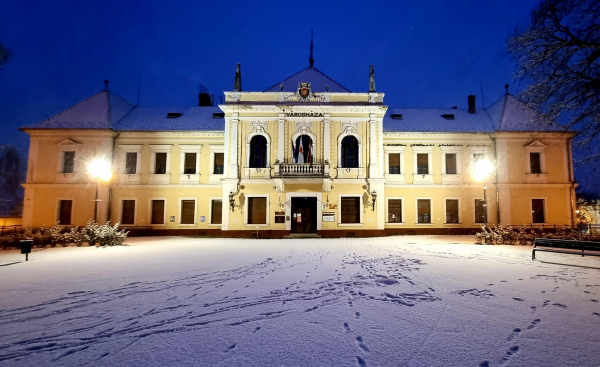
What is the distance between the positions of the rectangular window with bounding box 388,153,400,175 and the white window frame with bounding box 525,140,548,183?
31.7 ft

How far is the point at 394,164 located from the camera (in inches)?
872

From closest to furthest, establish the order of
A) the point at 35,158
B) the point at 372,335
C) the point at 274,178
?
the point at 372,335 → the point at 274,178 → the point at 35,158

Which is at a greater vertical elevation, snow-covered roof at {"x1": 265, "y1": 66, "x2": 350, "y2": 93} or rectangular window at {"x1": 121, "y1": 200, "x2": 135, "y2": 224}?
snow-covered roof at {"x1": 265, "y1": 66, "x2": 350, "y2": 93}

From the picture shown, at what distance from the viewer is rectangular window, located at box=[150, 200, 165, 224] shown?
2173cm

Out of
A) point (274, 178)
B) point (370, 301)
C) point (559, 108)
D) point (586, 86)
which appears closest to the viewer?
point (370, 301)

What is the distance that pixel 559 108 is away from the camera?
986 centimetres

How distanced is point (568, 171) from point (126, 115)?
35875 millimetres

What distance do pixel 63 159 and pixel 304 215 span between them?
62.2 ft

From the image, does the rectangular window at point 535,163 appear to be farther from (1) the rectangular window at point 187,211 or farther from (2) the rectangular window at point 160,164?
(2) the rectangular window at point 160,164

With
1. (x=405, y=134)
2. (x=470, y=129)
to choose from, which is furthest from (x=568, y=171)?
(x=405, y=134)

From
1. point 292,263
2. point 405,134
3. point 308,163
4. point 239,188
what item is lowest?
point 292,263

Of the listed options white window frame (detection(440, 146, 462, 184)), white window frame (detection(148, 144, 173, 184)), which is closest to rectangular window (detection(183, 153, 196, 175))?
→ white window frame (detection(148, 144, 173, 184))

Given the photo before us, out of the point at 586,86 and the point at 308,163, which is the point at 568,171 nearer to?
the point at 586,86

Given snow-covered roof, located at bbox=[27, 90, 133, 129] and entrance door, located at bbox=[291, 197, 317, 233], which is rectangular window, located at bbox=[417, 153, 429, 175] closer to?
entrance door, located at bbox=[291, 197, 317, 233]
